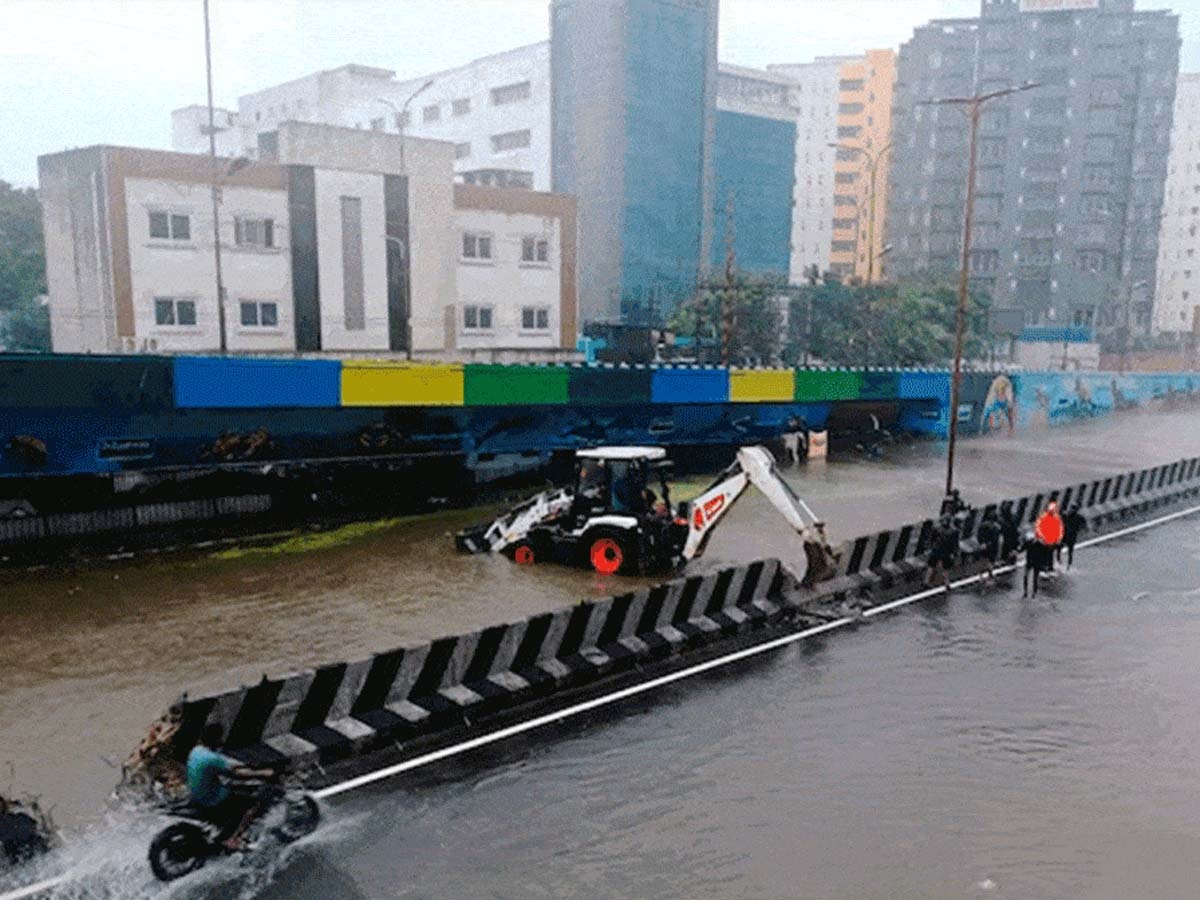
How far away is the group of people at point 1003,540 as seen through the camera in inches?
757

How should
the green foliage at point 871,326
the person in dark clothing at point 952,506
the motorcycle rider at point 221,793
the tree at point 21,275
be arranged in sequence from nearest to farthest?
the motorcycle rider at point 221,793 < the person in dark clothing at point 952,506 < the tree at point 21,275 < the green foliage at point 871,326

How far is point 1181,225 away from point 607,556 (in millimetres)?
120034

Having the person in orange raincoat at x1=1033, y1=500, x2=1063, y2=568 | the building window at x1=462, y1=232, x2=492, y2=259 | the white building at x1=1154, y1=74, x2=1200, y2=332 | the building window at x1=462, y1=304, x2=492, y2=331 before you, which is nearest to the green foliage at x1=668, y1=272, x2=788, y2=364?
the building window at x1=462, y1=304, x2=492, y2=331

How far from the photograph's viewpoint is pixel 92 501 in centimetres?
2312

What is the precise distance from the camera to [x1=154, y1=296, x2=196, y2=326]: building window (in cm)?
4438

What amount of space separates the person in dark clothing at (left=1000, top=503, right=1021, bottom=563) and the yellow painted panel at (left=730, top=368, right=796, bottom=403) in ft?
49.3

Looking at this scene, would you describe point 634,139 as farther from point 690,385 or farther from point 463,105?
point 690,385

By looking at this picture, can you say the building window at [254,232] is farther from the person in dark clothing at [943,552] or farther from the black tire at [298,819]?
the black tire at [298,819]

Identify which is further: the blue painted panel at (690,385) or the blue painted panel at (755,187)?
the blue painted panel at (755,187)

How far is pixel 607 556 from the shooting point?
67.3 feet

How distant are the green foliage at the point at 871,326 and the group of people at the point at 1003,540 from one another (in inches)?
1691

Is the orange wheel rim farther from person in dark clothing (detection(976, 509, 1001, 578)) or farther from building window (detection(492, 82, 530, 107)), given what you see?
building window (detection(492, 82, 530, 107))

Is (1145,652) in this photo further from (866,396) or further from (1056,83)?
(1056,83)

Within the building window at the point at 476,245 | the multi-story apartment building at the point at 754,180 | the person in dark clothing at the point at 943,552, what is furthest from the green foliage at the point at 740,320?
the person in dark clothing at the point at 943,552
